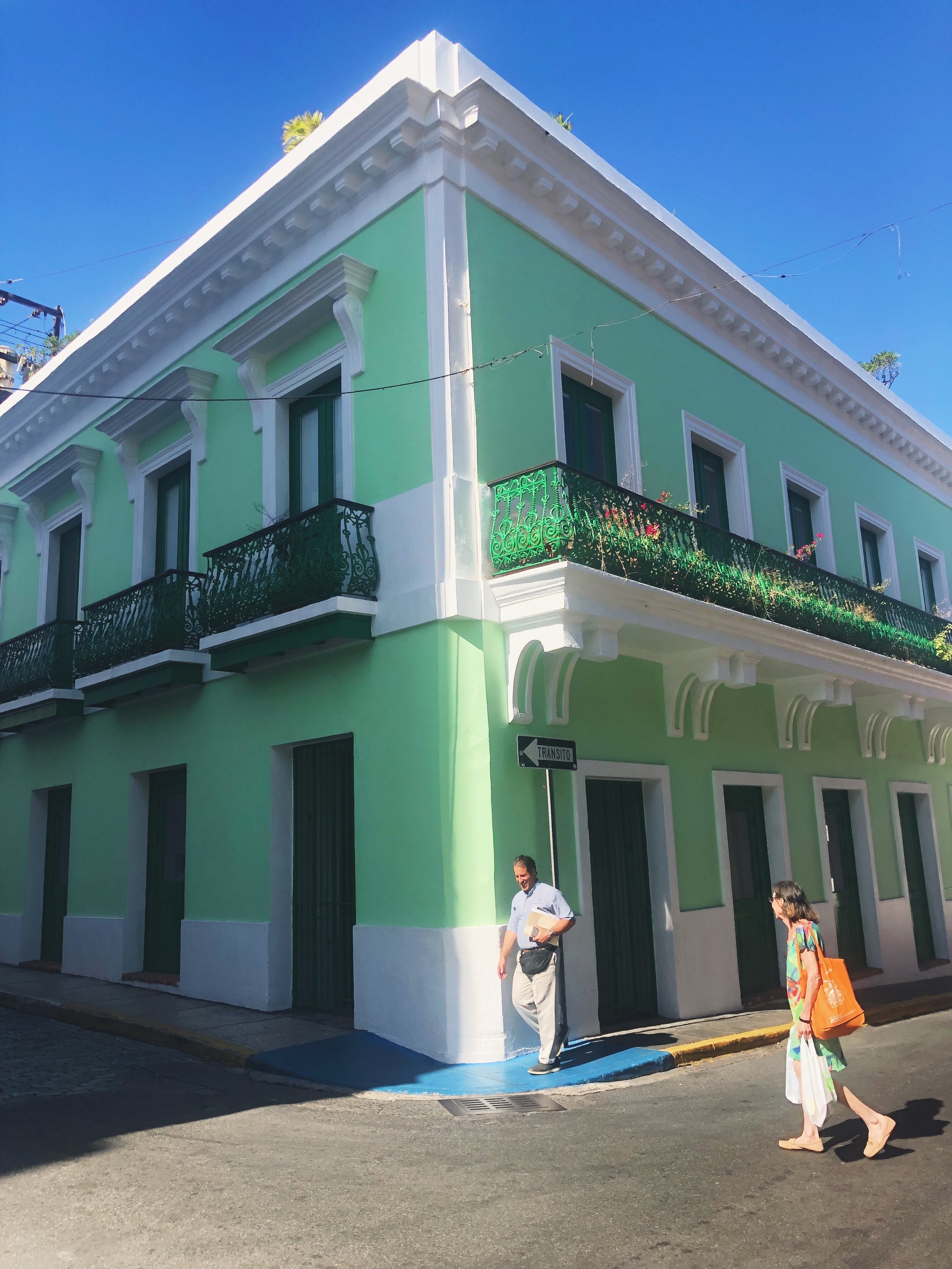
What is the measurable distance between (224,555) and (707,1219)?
26.9 ft

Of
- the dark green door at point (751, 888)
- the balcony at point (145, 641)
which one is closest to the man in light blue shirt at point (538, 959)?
the dark green door at point (751, 888)

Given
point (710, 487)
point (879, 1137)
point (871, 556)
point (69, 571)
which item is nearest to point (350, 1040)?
point (879, 1137)

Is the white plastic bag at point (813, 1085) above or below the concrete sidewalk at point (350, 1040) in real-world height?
above

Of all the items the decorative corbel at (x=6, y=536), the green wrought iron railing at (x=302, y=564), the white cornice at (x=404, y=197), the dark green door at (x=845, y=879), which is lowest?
the dark green door at (x=845, y=879)

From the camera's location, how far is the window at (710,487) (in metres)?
13.1

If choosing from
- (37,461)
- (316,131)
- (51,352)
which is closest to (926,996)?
(316,131)

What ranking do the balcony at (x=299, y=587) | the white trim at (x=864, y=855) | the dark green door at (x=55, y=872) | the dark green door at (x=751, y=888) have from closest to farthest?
the balcony at (x=299, y=587), the dark green door at (x=751, y=888), the white trim at (x=864, y=855), the dark green door at (x=55, y=872)

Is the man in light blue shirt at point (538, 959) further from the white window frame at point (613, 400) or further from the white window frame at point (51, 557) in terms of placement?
the white window frame at point (51, 557)

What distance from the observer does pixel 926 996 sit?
1252cm

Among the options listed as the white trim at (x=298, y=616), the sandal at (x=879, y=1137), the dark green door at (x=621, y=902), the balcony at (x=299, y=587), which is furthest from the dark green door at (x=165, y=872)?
the sandal at (x=879, y=1137)

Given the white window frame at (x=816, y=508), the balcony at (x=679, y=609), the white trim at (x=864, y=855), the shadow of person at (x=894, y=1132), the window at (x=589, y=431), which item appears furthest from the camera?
the white window frame at (x=816, y=508)

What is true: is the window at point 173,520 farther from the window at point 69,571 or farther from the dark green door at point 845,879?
the dark green door at point 845,879

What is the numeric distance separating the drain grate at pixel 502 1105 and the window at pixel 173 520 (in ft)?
25.1

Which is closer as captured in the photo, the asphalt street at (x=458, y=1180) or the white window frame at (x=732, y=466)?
the asphalt street at (x=458, y=1180)
